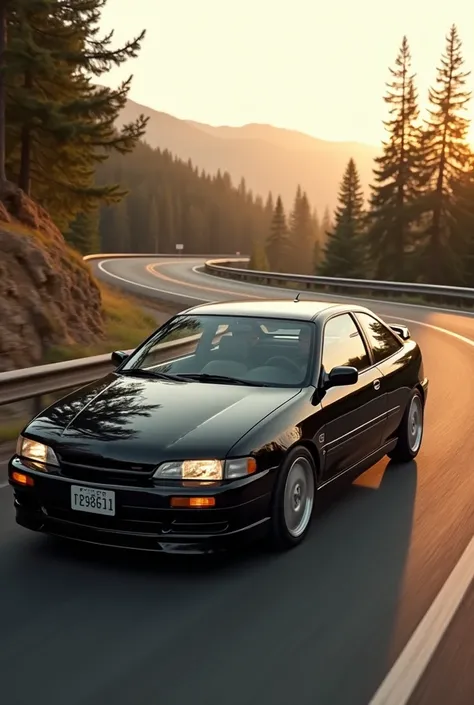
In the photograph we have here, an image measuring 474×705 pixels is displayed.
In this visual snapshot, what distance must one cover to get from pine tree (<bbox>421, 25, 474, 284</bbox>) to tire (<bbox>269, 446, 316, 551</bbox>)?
51.0 meters

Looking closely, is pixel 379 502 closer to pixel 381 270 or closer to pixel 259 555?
pixel 259 555

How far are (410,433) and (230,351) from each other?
2.10m

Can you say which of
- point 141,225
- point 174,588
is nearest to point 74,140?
point 174,588

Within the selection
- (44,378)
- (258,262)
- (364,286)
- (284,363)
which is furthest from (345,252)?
(284,363)

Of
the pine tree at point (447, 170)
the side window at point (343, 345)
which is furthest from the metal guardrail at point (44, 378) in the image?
the pine tree at point (447, 170)

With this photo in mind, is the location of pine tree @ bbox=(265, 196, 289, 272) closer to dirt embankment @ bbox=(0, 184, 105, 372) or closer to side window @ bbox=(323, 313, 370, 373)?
dirt embankment @ bbox=(0, 184, 105, 372)

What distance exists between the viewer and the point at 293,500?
17.6 ft

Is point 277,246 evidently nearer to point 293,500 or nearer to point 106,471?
point 293,500

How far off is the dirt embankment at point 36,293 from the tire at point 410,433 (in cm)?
712

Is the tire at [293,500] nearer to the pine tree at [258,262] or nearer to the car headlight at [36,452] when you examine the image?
the car headlight at [36,452]

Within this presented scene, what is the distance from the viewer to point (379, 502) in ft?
20.9

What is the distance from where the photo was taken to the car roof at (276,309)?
6609 millimetres

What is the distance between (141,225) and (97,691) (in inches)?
7243

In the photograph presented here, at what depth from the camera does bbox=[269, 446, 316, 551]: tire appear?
5.14 m
